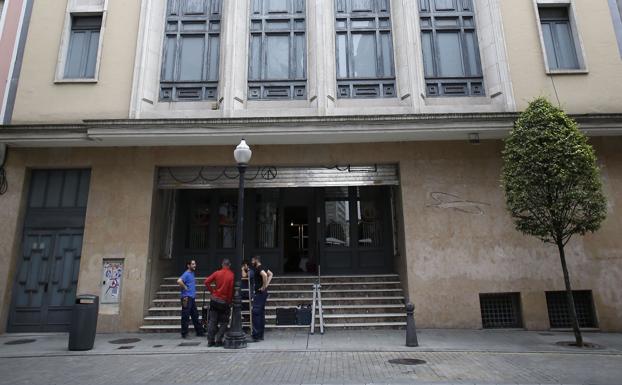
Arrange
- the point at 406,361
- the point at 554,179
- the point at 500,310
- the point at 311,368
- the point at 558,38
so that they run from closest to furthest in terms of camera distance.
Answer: the point at 311,368 < the point at 406,361 < the point at 554,179 < the point at 500,310 < the point at 558,38

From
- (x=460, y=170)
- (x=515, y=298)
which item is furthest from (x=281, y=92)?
(x=515, y=298)

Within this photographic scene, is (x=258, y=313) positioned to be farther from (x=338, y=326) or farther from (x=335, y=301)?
(x=335, y=301)

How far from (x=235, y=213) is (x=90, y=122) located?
17.5ft

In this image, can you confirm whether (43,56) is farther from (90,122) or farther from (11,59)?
(90,122)

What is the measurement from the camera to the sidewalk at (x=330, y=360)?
20.0 feet

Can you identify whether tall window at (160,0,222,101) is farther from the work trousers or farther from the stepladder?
the stepladder

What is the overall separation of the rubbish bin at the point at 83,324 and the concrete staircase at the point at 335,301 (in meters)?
1.96

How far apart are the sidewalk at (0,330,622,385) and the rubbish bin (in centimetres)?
26

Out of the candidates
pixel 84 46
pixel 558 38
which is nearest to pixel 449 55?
Result: pixel 558 38

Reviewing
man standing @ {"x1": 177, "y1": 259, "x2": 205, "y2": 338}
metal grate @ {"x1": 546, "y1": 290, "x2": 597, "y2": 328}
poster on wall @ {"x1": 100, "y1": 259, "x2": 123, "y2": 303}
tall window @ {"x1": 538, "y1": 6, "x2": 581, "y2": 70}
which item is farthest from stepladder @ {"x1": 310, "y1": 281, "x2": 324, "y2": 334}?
tall window @ {"x1": 538, "y1": 6, "x2": 581, "y2": 70}

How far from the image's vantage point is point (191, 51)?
40.0ft

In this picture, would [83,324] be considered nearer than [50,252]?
Yes

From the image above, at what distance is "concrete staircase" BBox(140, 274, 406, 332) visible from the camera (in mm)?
10281

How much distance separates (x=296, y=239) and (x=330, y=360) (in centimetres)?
688
